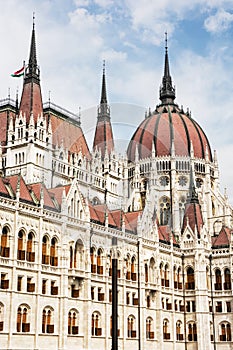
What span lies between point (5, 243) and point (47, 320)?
8.86m

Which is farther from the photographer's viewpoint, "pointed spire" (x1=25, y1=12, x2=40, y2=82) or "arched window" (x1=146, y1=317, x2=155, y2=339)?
"pointed spire" (x1=25, y1=12, x2=40, y2=82)

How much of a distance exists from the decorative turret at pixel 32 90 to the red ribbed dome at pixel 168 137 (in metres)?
24.9

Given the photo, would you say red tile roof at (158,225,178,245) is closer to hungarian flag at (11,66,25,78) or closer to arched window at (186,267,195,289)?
arched window at (186,267,195,289)

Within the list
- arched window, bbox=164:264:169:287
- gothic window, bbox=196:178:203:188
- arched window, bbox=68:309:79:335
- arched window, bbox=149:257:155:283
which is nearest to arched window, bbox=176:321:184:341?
arched window, bbox=164:264:169:287

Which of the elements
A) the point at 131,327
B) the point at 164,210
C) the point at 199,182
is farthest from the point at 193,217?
the point at 131,327

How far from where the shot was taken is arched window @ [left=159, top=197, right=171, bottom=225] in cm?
9267

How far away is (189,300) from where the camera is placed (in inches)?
2948

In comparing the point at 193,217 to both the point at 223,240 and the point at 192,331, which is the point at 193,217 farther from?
the point at 192,331

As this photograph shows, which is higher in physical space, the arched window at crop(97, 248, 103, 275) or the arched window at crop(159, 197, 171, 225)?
the arched window at crop(159, 197, 171, 225)

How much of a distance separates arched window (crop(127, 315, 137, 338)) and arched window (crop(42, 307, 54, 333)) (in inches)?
521

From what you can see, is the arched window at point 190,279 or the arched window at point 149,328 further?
the arched window at point 190,279

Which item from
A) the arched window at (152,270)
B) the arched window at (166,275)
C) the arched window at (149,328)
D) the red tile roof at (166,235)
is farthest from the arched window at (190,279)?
the arched window at (149,328)

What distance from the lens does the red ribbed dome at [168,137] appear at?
3898 inches

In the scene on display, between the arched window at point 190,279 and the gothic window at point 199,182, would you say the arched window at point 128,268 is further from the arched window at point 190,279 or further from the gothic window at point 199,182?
the gothic window at point 199,182
